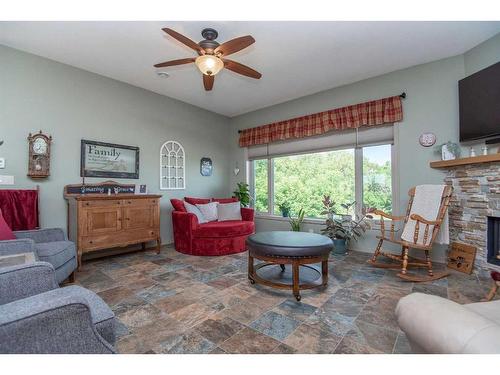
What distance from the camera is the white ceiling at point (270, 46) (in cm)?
240

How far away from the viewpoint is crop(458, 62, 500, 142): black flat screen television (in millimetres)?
2502

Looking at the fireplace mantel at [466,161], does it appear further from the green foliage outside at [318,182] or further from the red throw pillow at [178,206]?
the red throw pillow at [178,206]

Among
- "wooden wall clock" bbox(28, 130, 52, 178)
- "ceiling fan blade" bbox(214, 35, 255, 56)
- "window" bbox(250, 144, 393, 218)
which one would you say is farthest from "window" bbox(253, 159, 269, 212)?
"wooden wall clock" bbox(28, 130, 52, 178)

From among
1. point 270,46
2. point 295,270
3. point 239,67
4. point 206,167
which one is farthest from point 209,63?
point 206,167

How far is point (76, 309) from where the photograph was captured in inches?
35.0

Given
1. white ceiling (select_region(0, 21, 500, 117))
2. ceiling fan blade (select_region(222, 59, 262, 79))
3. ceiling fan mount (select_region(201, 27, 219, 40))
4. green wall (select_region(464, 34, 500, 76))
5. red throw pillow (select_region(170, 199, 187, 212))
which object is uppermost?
white ceiling (select_region(0, 21, 500, 117))

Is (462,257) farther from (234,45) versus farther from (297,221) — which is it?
(234,45)

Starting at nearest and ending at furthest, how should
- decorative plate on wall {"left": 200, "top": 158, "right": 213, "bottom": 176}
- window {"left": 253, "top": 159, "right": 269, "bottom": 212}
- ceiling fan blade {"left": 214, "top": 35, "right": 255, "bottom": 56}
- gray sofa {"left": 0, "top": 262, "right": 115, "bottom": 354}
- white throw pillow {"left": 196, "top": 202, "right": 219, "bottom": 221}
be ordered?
gray sofa {"left": 0, "top": 262, "right": 115, "bottom": 354} < ceiling fan blade {"left": 214, "top": 35, "right": 255, "bottom": 56} < white throw pillow {"left": 196, "top": 202, "right": 219, "bottom": 221} < decorative plate on wall {"left": 200, "top": 158, "right": 213, "bottom": 176} < window {"left": 253, "top": 159, "right": 269, "bottom": 212}

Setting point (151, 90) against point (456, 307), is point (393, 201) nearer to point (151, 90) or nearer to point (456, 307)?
point (456, 307)

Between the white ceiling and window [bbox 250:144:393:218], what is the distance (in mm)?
1212

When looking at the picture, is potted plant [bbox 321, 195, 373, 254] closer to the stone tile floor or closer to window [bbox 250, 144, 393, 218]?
window [bbox 250, 144, 393, 218]

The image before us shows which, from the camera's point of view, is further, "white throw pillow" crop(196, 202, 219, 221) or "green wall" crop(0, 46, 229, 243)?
"white throw pillow" crop(196, 202, 219, 221)

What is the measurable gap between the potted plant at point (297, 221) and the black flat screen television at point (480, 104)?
2.38 metres

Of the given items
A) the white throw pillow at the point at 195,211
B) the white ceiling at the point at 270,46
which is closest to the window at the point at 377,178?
the white ceiling at the point at 270,46
